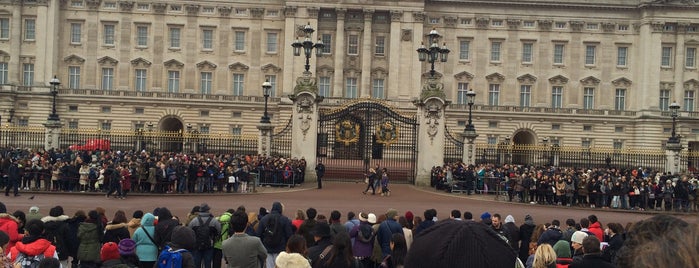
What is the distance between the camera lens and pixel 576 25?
60812 mm

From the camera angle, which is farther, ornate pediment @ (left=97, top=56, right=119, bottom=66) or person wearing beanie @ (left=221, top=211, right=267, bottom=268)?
ornate pediment @ (left=97, top=56, right=119, bottom=66)

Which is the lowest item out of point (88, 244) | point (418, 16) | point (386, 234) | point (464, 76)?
point (88, 244)

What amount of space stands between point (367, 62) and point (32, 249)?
52.5 meters

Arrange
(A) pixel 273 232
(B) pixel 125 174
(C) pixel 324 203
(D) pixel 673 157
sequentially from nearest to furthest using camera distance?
(A) pixel 273 232 < (C) pixel 324 203 < (B) pixel 125 174 < (D) pixel 673 157

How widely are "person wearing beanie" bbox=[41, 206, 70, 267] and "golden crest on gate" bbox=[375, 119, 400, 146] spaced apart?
23.9 m

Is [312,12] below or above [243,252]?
above

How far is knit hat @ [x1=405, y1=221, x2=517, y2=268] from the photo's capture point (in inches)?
114

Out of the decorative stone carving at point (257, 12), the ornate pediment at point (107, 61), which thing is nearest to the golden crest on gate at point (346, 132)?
the decorative stone carving at point (257, 12)

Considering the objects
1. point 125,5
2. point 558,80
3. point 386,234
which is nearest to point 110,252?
point 386,234

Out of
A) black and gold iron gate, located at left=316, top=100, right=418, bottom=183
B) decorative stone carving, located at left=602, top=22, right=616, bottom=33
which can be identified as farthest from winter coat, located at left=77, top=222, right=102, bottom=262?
decorative stone carving, located at left=602, top=22, right=616, bottom=33

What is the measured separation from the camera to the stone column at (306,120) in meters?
32.1

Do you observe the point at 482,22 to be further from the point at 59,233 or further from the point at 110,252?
the point at 110,252

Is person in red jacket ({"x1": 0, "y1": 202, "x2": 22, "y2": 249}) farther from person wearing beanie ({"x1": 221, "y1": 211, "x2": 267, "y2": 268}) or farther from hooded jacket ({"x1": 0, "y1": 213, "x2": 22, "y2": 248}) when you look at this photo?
person wearing beanie ({"x1": 221, "y1": 211, "x2": 267, "y2": 268})

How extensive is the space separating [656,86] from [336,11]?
99.5 ft
